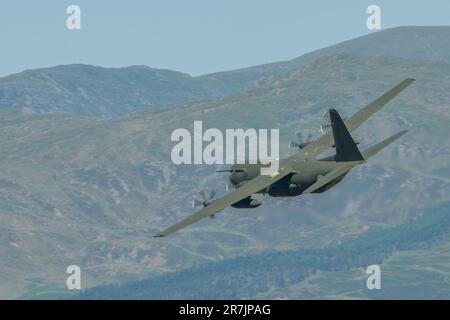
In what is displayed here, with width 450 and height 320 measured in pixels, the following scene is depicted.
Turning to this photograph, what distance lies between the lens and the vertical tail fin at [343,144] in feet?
340

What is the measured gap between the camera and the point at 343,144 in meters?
105

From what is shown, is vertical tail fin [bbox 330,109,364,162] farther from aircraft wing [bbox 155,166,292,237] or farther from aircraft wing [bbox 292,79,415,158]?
aircraft wing [bbox 292,79,415,158]

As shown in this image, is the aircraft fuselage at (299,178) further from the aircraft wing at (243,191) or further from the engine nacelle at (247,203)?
the engine nacelle at (247,203)

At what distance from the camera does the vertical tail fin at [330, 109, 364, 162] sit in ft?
340

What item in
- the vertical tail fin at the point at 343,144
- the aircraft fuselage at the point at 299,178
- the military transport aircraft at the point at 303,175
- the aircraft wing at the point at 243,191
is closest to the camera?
the aircraft wing at the point at 243,191

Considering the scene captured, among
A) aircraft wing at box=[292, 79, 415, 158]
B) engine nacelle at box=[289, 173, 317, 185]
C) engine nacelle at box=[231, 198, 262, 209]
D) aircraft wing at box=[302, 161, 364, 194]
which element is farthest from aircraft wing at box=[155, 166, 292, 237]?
aircraft wing at box=[292, 79, 415, 158]

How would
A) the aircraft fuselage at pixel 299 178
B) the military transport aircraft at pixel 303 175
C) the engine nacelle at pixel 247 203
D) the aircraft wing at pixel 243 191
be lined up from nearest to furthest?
1. the aircraft wing at pixel 243 191
2. the military transport aircraft at pixel 303 175
3. the engine nacelle at pixel 247 203
4. the aircraft fuselage at pixel 299 178

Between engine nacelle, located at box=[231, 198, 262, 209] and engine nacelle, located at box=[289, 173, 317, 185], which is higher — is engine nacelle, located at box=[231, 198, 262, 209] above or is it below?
below

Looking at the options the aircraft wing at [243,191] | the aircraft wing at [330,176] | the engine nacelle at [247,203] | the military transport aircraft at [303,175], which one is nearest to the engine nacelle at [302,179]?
the military transport aircraft at [303,175]
